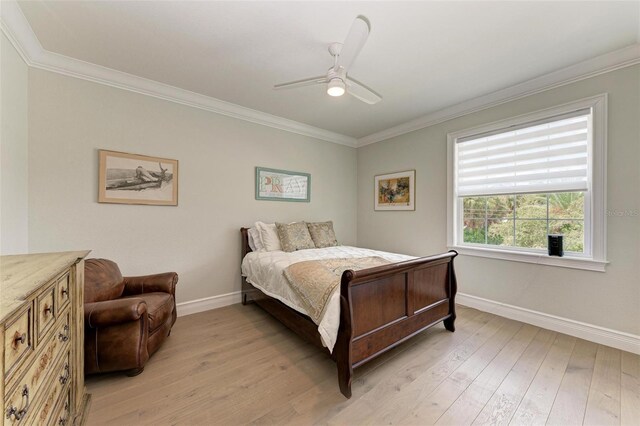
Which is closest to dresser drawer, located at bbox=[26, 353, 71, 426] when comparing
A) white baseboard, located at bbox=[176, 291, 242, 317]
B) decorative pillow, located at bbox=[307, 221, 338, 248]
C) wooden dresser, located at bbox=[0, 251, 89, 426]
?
wooden dresser, located at bbox=[0, 251, 89, 426]

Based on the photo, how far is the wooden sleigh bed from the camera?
5.65ft

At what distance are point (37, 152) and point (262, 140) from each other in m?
2.29

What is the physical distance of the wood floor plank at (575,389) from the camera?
1.54 meters

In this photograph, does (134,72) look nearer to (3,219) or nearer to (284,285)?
(3,219)

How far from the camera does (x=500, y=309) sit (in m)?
3.00

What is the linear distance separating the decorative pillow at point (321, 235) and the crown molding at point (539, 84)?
2006 mm

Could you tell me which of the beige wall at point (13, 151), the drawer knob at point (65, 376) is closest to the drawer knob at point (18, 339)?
the drawer knob at point (65, 376)

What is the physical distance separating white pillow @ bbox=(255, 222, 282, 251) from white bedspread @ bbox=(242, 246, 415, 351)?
0.13 metres

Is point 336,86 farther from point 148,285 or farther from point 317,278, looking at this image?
point 148,285

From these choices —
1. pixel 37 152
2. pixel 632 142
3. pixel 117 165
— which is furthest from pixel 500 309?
pixel 37 152

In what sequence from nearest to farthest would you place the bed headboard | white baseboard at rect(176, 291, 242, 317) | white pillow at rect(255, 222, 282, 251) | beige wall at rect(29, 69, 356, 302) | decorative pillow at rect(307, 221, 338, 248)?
beige wall at rect(29, 69, 356, 302), white baseboard at rect(176, 291, 242, 317), white pillow at rect(255, 222, 282, 251), the bed headboard, decorative pillow at rect(307, 221, 338, 248)

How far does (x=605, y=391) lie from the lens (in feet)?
5.74

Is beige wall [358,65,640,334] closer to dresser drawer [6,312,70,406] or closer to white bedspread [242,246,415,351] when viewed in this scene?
white bedspread [242,246,415,351]

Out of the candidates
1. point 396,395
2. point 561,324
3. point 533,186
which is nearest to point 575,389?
point 561,324
